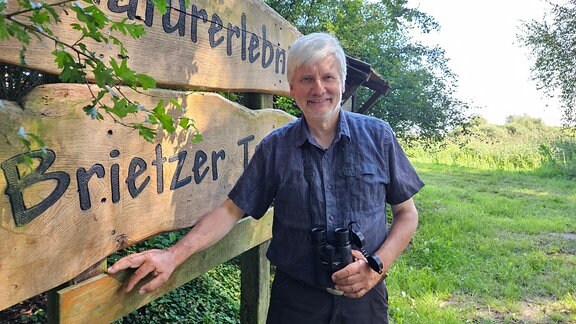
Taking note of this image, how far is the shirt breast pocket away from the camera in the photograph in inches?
64.1

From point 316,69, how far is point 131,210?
2.72ft

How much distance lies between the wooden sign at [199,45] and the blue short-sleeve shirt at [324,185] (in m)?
0.45

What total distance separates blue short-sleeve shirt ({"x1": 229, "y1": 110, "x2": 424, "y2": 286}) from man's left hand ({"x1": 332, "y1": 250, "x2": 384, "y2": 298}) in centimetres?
11

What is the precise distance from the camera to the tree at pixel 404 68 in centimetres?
616

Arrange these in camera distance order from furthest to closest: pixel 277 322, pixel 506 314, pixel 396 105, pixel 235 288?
pixel 396 105 → pixel 235 288 → pixel 506 314 → pixel 277 322

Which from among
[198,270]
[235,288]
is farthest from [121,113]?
[235,288]

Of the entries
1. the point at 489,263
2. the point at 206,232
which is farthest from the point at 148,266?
the point at 489,263

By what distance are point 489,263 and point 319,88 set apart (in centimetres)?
407

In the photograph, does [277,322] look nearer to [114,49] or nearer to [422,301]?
[114,49]

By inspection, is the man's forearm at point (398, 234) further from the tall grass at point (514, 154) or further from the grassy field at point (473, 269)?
the tall grass at point (514, 154)

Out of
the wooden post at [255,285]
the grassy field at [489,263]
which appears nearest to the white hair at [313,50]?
the wooden post at [255,285]

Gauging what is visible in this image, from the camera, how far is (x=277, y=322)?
173 cm

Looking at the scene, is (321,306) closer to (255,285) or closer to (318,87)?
(318,87)

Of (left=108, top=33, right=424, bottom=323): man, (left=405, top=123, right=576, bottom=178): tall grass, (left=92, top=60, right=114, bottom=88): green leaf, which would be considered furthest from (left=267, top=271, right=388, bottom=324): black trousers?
(left=405, top=123, right=576, bottom=178): tall grass
